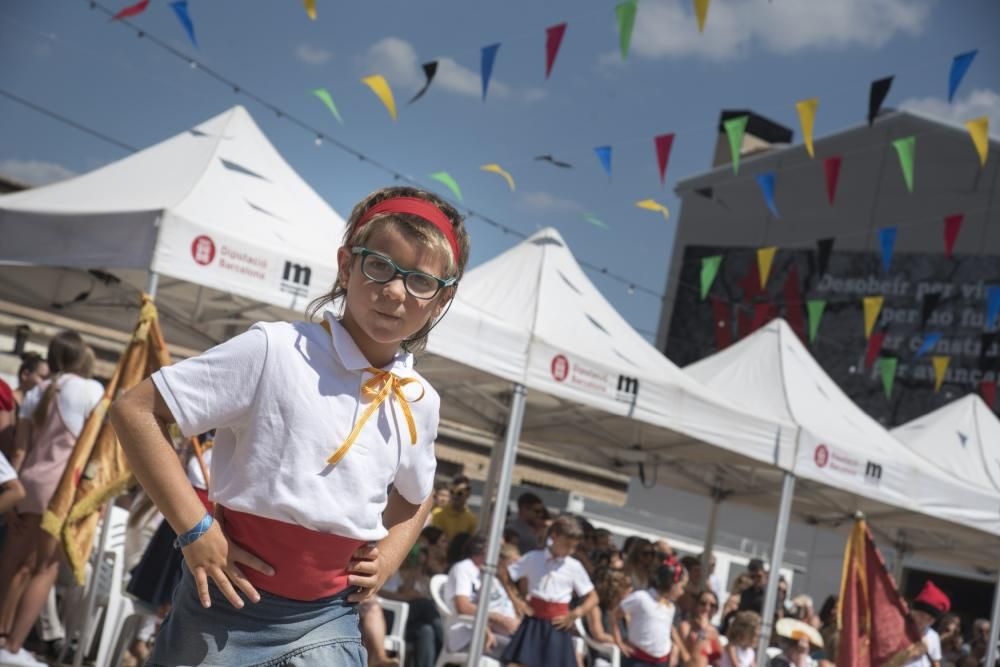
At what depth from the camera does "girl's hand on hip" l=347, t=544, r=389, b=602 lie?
2.03m

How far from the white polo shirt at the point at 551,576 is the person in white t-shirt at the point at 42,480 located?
124 inches

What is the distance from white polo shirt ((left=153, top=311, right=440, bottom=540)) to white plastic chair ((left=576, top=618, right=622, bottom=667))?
648 centimetres

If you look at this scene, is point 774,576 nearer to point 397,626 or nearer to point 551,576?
point 551,576

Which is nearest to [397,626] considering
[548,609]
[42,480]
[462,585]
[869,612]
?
[462,585]

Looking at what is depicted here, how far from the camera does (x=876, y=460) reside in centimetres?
971

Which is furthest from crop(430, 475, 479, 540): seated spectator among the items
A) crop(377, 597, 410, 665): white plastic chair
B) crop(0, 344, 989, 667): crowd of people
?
crop(377, 597, 410, 665): white plastic chair

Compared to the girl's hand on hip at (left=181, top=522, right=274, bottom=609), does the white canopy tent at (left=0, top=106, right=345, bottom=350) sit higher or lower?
higher

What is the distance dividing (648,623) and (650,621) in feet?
0.07

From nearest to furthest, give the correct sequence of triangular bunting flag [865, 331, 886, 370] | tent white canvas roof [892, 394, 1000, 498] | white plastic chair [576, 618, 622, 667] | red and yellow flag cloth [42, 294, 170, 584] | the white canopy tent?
red and yellow flag cloth [42, 294, 170, 584] → the white canopy tent → white plastic chair [576, 618, 622, 667] → tent white canvas roof [892, 394, 1000, 498] → triangular bunting flag [865, 331, 886, 370]

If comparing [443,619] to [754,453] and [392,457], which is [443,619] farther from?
[392,457]

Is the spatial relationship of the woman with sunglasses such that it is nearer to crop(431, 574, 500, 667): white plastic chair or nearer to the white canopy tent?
crop(431, 574, 500, 667): white plastic chair

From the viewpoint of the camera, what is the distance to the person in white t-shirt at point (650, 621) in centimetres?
833

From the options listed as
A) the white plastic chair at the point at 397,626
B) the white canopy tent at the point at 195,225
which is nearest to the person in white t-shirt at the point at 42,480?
the white canopy tent at the point at 195,225

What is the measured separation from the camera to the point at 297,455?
1.95 metres
